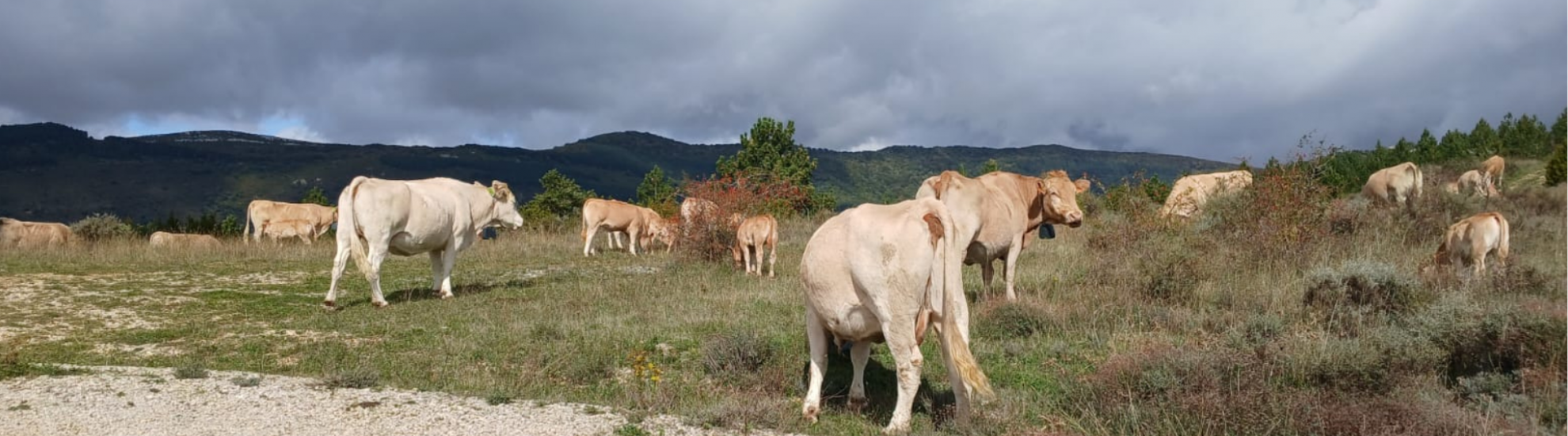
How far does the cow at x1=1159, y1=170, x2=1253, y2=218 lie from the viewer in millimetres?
17234

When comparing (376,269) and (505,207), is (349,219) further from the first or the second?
(505,207)

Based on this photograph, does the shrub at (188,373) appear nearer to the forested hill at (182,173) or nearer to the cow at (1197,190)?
the cow at (1197,190)

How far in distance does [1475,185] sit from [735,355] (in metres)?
24.5

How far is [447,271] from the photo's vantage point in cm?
1455

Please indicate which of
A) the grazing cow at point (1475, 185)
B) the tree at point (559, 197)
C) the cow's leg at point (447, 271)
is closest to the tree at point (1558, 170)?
the grazing cow at point (1475, 185)

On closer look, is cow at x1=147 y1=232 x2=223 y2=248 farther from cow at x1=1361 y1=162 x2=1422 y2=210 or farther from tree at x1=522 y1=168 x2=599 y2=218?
cow at x1=1361 y1=162 x2=1422 y2=210

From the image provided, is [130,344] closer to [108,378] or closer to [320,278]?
[108,378]

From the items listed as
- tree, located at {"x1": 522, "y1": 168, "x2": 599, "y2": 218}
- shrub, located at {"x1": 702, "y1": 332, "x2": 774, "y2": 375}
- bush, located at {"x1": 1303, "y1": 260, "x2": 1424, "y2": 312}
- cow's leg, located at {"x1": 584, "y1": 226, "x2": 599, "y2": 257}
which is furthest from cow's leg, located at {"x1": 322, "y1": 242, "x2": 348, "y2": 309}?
tree, located at {"x1": 522, "y1": 168, "x2": 599, "y2": 218}

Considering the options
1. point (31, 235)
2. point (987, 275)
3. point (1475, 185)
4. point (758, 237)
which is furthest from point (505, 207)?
point (1475, 185)

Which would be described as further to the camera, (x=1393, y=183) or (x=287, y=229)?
(x=287, y=229)

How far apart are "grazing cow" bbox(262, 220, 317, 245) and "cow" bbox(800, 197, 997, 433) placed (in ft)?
95.2

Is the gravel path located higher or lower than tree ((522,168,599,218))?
lower

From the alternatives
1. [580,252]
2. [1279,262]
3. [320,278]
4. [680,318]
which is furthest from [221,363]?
[580,252]

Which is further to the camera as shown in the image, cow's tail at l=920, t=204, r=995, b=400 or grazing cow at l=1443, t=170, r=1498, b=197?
grazing cow at l=1443, t=170, r=1498, b=197
